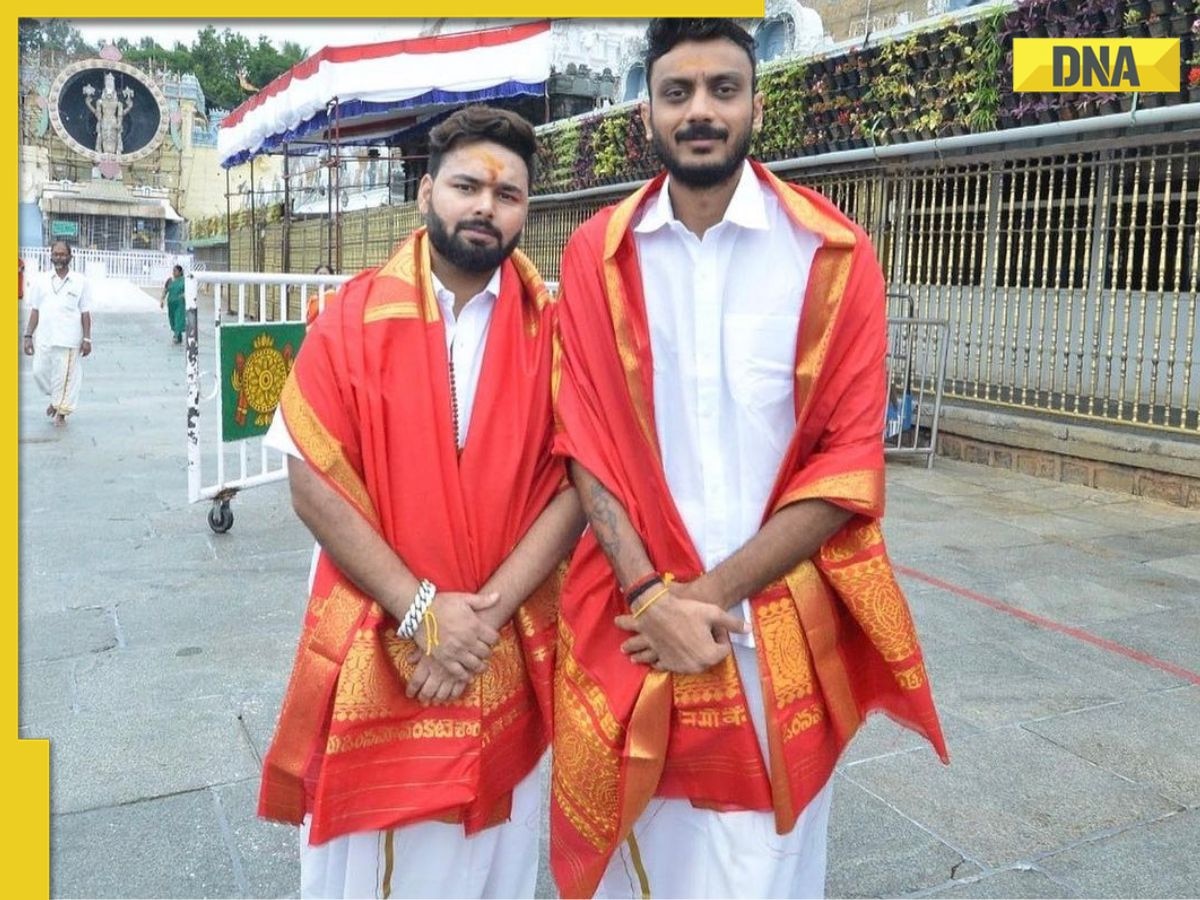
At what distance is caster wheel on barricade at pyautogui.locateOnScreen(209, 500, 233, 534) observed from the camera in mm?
5836

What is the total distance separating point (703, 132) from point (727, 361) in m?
0.39

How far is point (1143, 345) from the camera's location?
7.37 metres

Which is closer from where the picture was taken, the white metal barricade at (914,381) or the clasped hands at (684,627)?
the clasped hands at (684,627)

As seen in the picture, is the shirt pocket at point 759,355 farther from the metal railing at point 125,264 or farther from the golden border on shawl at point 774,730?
the metal railing at point 125,264

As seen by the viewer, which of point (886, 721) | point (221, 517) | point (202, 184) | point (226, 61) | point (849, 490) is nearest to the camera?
point (849, 490)

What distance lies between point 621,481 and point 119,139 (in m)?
48.0

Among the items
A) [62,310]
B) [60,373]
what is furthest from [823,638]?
[62,310]

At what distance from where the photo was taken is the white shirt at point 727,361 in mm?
1813

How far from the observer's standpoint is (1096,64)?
7008 mm

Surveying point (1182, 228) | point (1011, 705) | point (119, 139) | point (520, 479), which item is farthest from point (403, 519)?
point (119, 139)

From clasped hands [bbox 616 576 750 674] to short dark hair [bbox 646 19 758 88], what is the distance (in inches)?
34.8

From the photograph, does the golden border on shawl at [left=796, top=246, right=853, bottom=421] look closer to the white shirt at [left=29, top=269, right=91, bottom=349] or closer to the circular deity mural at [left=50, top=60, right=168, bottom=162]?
the white shirt at [left=29, top=269, right=91, bottom=349]

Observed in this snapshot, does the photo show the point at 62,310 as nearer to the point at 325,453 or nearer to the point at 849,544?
the point at 325,453

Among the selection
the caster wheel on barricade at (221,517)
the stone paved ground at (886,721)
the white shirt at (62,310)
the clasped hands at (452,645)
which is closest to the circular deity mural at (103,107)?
the white shirt at (62,310)
